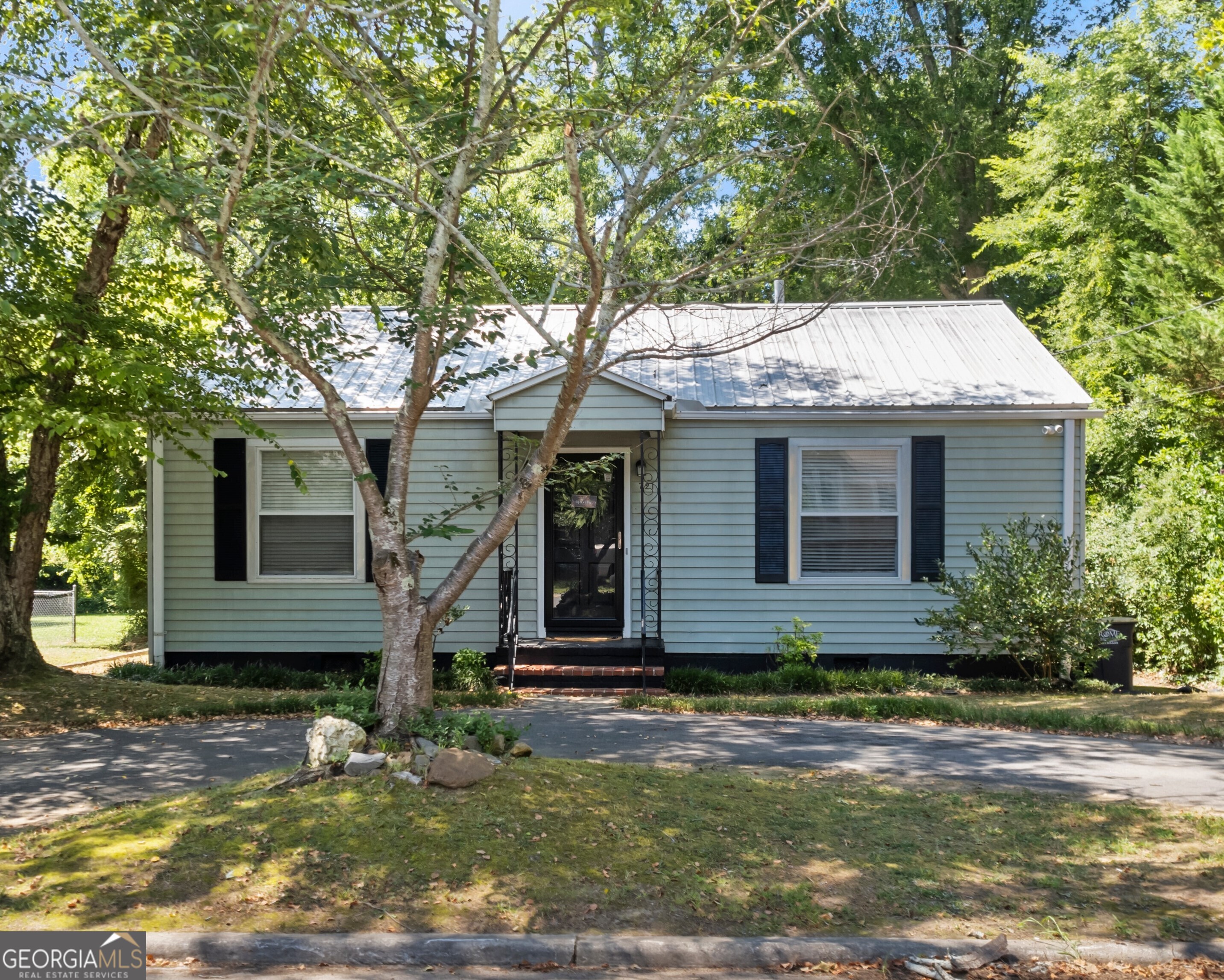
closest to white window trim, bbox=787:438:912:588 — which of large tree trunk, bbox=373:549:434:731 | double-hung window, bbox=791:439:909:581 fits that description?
double-hung window, bbox=791:439:909:581

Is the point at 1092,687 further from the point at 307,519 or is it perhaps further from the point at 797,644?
the point at 307,519

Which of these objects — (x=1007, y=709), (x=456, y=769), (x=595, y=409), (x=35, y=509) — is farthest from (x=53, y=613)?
(x=1007, y=709)

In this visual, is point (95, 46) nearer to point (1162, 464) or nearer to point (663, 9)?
point (663, 9)

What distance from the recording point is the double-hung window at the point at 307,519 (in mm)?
12242

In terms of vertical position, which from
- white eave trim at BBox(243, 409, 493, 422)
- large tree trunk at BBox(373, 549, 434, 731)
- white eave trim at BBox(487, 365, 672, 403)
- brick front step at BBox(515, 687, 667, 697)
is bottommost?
brick front step at BBox(515, 687, 667, 697)

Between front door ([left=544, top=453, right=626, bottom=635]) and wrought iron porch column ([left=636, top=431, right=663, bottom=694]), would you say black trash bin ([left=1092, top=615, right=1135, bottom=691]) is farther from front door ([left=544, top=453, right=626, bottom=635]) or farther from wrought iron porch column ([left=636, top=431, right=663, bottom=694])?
front door ([left=544, top=453, right=626, bottom=635])

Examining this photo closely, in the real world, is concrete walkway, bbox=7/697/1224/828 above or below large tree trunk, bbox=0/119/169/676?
below

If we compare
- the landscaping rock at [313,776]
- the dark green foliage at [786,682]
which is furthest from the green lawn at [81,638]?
the landscaping rock at [313,776]

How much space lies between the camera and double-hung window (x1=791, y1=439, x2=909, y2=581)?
12094 mm

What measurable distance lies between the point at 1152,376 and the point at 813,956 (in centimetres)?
1423

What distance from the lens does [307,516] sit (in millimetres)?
12297

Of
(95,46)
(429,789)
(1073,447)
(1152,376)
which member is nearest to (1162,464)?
(1152,376)

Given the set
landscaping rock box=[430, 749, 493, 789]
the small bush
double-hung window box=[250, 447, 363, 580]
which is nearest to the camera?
landscaping rock box=[430, 749, 493, 789]

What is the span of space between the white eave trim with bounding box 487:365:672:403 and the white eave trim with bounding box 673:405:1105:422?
0.72 meters
